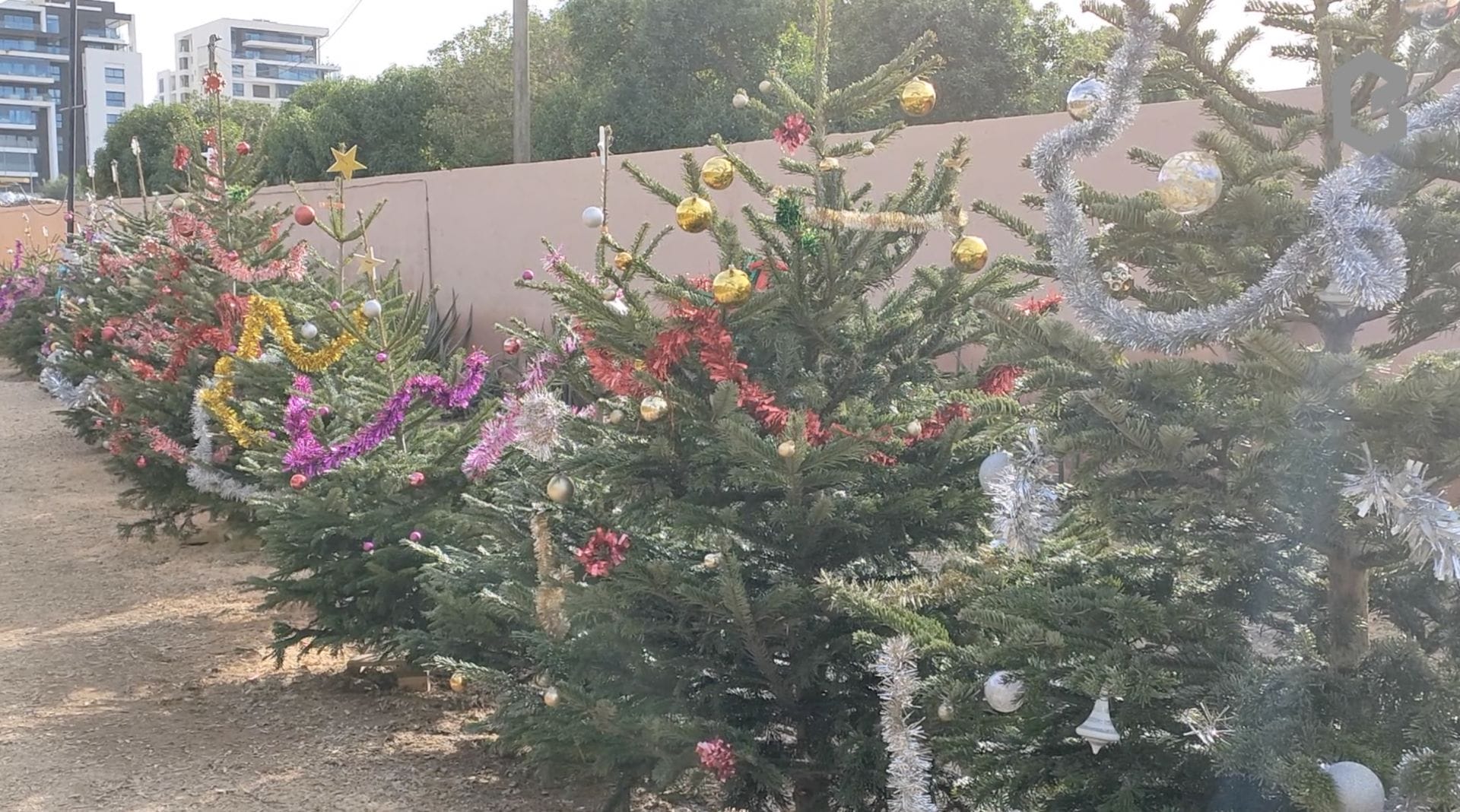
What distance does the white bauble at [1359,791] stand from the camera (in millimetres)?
1813

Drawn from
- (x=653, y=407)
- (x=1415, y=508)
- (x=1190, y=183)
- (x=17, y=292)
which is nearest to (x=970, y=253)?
(x=653, y=407)

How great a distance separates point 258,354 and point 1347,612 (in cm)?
470

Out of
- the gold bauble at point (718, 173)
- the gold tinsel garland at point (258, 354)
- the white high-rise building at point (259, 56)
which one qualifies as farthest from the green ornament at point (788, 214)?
the white high-rise building at point (259, 56)

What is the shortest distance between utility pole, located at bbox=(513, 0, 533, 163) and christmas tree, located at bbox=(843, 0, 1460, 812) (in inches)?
482

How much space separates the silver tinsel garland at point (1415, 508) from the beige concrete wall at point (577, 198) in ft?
14.0

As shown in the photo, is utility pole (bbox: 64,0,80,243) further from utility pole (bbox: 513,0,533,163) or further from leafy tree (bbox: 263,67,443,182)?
utility pole (bbox: 513,0,533,163)

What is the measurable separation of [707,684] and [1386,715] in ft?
4.97

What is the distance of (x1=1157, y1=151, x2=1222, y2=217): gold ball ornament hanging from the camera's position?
6.35ft

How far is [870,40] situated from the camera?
672 inches

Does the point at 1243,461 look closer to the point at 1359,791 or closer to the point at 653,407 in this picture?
the point at 1359,791

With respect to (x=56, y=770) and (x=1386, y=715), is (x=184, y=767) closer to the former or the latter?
(x=56, y=770)

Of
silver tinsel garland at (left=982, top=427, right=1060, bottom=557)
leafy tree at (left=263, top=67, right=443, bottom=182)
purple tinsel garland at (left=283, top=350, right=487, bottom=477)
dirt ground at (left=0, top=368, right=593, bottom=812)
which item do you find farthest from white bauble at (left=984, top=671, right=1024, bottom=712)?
leafy tree at (left=263, top=67, right=443, bottom=182)

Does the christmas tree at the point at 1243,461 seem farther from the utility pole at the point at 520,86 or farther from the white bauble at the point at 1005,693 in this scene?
the utility pole at the point at 520,86

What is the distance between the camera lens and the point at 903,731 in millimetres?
2543
